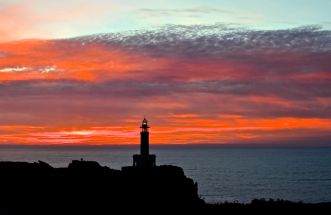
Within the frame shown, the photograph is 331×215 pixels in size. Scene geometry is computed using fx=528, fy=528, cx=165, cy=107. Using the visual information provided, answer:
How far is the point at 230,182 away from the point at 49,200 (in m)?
105

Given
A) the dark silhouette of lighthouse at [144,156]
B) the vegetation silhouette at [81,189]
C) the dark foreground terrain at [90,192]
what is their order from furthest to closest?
the dark silhouette of lighthouse at [144,156], the vegetation silhouette at [81,189], the dark foreground terrain at [90,192]

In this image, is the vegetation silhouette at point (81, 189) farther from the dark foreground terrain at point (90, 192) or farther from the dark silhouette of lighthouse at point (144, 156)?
the dark silhouette of lighthouse at point (144, 156)

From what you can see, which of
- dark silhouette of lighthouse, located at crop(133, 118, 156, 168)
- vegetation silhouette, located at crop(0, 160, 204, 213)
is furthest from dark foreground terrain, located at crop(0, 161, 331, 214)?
dark silhouette of lighthouse, located at crop(133, 118, 156, 168)

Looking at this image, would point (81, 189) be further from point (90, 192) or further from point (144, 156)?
point (144, 156)

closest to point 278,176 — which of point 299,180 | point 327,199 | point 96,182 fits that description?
point 299,180

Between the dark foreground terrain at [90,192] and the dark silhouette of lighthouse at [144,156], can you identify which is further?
the dark silhouette of lighthouse at [144,156]

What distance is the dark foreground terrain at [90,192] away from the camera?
35.1 meters

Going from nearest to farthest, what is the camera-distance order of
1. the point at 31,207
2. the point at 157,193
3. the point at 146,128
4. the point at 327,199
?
the point at 31,207
the point at 157,193
the point at 146,128
the point at 327,199

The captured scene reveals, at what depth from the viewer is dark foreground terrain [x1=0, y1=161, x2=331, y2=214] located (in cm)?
3514

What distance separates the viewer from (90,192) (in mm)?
36875

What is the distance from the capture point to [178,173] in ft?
153

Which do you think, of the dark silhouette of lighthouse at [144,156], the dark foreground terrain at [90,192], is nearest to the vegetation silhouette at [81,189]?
the dark foreground terrain at [90,192]

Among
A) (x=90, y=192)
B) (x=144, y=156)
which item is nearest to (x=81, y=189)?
(x=90, y=192)

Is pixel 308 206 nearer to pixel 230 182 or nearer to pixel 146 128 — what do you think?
pixel 146 128
